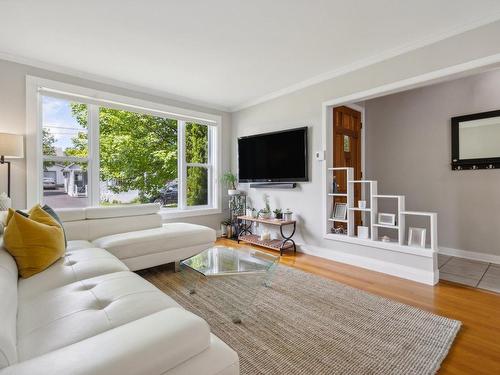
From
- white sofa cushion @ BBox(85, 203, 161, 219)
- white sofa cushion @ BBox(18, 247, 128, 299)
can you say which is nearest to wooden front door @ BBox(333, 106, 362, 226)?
white sofa cushion @ BBox(85, 203, 161, 219)

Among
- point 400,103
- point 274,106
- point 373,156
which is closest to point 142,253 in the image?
point 274,106

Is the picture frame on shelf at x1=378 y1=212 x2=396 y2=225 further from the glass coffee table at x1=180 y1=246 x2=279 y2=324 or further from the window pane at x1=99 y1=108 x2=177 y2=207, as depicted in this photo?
the window pane at x1=99 y1=108 x2=177 y2=207

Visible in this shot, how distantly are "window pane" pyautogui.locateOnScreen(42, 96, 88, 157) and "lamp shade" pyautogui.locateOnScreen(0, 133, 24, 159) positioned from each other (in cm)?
53

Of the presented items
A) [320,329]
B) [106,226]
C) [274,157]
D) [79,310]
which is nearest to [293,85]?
[274,157]

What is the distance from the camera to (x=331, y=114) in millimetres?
3590

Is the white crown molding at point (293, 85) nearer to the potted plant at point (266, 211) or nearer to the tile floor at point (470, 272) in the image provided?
the potted plant at point (266, 211)

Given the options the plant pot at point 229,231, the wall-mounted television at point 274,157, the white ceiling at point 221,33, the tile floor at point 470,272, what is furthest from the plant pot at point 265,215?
the tile floor at point 470,272

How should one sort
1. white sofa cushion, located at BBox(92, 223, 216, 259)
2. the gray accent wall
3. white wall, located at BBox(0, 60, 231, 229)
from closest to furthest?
white sofa cushion, located at BBox(92, 223, 216, 259), white wall, located at BBox(0, 60, 231, 229), the gray accent wall

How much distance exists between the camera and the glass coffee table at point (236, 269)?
196cm

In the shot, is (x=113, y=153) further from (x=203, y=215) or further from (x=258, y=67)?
(x=258, y=67)

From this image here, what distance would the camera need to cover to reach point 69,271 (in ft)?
5.57

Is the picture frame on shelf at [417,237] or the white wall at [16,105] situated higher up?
the white wall at [16,105]

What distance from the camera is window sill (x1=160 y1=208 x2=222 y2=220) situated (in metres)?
4.18

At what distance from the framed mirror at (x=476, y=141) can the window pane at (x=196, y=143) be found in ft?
12.4
